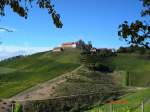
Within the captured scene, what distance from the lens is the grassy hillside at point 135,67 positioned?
349ft

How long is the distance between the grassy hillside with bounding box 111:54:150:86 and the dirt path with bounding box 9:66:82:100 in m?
16.2

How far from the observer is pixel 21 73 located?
118 metres

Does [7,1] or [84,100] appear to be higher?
[7,1]

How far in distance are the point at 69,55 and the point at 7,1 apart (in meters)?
134

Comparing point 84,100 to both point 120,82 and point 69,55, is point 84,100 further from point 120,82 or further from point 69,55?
point 69,55

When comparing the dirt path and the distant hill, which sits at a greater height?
the distant hill

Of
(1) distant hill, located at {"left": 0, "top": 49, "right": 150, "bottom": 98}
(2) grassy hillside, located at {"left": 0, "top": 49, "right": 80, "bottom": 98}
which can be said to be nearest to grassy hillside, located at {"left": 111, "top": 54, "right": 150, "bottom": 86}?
(1) distant hill, located at {"left": 0, "top": 49, "right": 150, "bottom": 98}

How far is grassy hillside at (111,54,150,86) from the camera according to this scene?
106438 mm

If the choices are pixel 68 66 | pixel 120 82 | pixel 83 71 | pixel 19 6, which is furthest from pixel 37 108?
pixel 68 66

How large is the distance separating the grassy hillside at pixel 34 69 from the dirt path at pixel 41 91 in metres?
2.07

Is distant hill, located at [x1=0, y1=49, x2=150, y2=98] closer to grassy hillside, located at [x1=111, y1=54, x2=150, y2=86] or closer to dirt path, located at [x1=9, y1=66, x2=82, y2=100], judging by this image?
grassy hillside, located at [x1=111, y1=54, x2=150, y2=86]

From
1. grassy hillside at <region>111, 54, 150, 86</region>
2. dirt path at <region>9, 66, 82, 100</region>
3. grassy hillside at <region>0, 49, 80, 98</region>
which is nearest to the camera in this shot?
dirt path at <region>9, 66, 82, 100</region>

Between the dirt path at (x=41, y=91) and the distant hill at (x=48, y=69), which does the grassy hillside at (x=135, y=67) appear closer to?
the distant hill at (x=48, y=69)

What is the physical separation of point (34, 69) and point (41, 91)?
3933 cm
